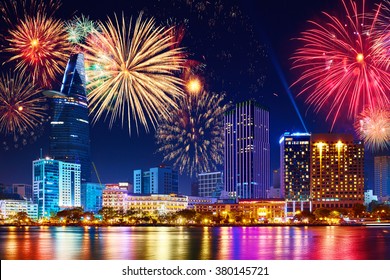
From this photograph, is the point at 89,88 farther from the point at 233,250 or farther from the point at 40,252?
the point at 233,250

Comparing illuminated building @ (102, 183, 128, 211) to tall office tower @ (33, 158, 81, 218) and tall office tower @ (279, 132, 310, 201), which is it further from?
tall office tower @ (279, 132, 310, 201)

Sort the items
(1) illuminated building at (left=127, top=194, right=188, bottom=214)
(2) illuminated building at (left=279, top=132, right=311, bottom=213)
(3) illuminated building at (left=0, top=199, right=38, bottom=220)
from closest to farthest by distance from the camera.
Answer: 1. (1) illuminated building at (left=127, top=194, right=188, bottom=214)
2. (2) illuminated building at (left=279, top=132, right=311, bottom=213)
3. (3) illuminated building at (left=0, top=199, right=38, bottom=220)

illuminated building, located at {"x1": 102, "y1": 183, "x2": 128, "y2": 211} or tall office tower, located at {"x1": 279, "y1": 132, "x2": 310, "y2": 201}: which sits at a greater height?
tall office tower, located at {"x1": 279, "y1": 132, "x2": 310, "y2": 201}

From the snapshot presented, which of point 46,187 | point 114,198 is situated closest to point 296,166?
point 114,198

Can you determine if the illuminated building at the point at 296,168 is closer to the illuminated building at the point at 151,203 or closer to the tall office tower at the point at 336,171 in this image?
the tall office tower at the point at 336,171

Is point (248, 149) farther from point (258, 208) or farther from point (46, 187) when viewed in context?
point (46, 187)

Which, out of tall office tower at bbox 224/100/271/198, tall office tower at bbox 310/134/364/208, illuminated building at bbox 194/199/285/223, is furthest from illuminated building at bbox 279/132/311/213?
tall office tower at bbox 224/100/271/198

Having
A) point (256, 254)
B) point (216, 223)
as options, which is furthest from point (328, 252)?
point (216, 223)
